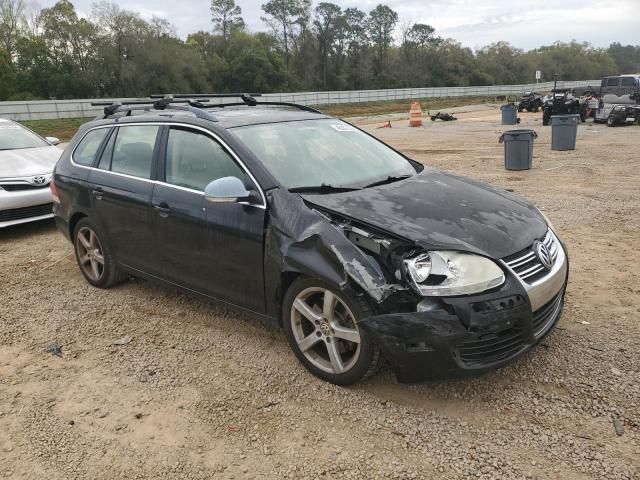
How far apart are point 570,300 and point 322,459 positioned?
273cm

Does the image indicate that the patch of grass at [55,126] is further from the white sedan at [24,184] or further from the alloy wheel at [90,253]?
the alloy wheel at [90,253]

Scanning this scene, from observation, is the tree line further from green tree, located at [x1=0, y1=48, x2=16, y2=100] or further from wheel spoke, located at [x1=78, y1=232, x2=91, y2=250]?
wheel spoke, located at [x1=78, y1=232, x2=91, y2=250]

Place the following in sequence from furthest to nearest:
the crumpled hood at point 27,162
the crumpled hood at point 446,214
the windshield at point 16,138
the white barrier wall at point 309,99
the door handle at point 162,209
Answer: the white barrier wall at point 309,99 → the windshield at point 16,138 → the crumpled hood at point 27,162 → the door handle at point 162,209 → the crumpled hood at point 446,214

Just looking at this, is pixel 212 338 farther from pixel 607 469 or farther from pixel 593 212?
pixel 593 212

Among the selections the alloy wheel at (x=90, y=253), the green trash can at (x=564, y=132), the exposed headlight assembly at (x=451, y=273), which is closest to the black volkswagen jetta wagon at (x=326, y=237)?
the exposed headlight assembly at (x=451, y=273)

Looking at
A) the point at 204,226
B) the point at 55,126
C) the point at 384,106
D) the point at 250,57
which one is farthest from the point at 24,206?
the point at 250,57

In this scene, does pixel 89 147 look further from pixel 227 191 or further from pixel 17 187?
pixel 17 187

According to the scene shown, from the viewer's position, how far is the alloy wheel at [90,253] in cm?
497

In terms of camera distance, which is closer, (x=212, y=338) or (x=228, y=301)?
(x=228, y=301)

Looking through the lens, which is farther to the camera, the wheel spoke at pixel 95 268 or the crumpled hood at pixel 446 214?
the wheel spoke at pixel 95 268

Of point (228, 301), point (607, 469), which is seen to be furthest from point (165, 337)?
point (607, 469)

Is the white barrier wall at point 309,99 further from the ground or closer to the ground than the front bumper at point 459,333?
further from the ground

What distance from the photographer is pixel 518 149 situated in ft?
37.0

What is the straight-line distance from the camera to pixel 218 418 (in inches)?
121
